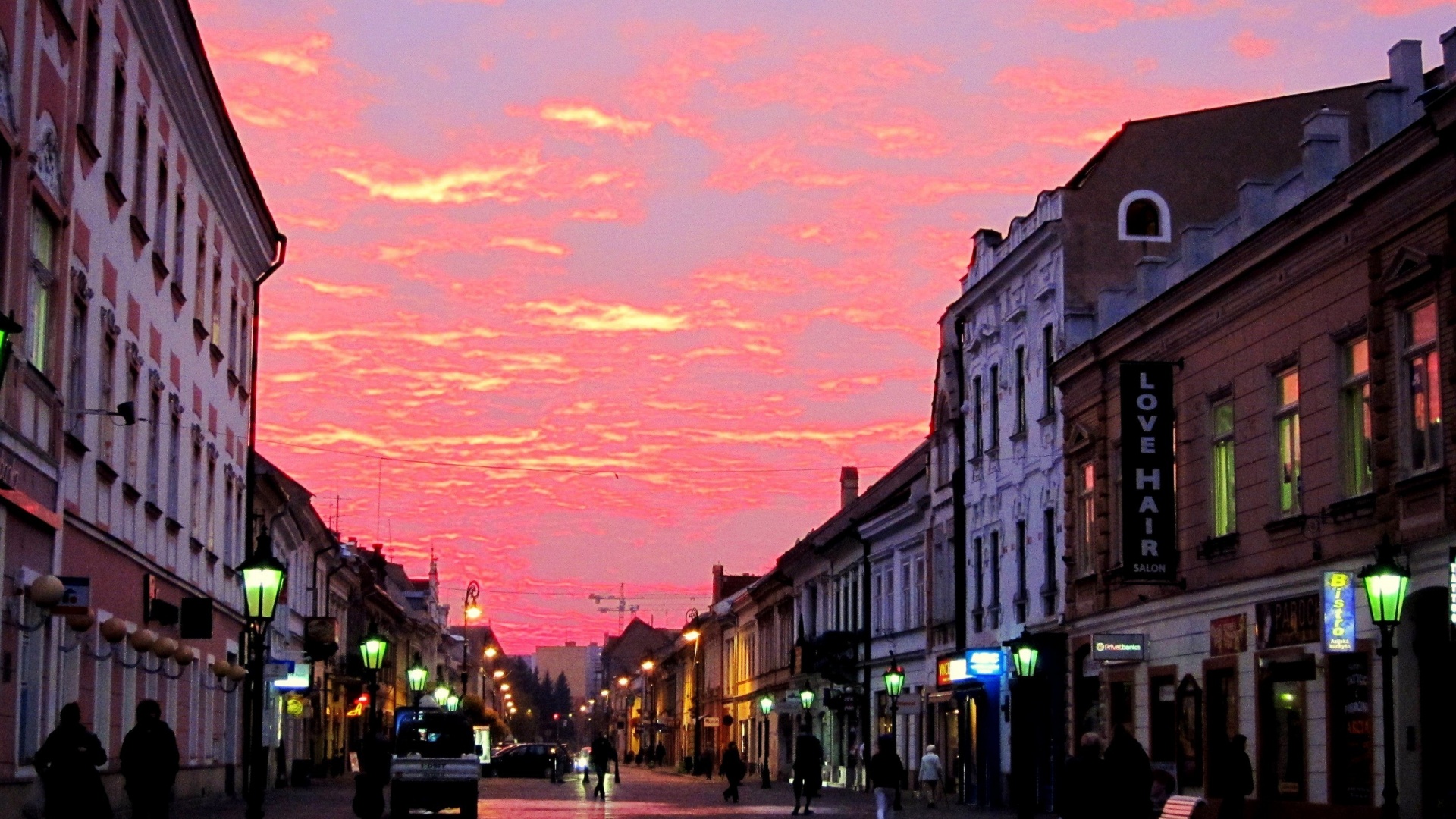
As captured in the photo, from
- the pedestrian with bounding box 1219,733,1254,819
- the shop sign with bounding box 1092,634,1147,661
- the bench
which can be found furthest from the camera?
the shop sign with bounding box 1092,634,1147,661

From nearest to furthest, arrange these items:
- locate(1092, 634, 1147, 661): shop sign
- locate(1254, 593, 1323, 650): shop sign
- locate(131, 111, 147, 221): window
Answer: locate(1254, 593, 1323, 650): shop sign → locate(131, 111, 147, 221): window → locate(1092, 634, 1147, 661): shop sign

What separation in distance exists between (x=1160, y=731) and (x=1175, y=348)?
6.37 meters

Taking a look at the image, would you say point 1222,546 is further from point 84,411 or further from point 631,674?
point 631,674

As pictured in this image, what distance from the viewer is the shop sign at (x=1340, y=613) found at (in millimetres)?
25031

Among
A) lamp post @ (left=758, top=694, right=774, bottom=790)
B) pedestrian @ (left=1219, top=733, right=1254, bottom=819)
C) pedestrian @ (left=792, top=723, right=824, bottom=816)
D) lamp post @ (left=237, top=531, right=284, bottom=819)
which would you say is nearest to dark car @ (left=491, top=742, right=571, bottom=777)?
lamp post @ (left=758, top=694, right=774, bottom=790)

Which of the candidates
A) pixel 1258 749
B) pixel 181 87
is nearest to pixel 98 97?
pixel 181 87

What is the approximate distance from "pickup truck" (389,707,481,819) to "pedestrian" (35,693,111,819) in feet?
51.6

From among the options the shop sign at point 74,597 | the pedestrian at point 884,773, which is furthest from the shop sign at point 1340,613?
the shop sign at point 74,597

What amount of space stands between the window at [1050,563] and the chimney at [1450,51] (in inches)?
693

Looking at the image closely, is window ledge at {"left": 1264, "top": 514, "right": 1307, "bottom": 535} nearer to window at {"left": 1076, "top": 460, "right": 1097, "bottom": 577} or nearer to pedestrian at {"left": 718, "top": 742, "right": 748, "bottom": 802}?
window at {"left": 1076, "top": 460, "right": 1097, "bottom": 577}

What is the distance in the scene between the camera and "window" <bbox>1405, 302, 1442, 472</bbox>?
23578 millimetres

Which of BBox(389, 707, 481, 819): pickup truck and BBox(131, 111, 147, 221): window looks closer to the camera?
BBox(131, 111, 147, 221): window

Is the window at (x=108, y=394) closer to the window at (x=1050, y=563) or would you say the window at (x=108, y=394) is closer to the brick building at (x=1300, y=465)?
the brick building at (x=1300, y=465)


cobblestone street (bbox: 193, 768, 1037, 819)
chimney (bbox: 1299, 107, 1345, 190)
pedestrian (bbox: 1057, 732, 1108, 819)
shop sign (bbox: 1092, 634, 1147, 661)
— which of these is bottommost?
cobblestone street (bbox: 193, 768, 1037, 819)
